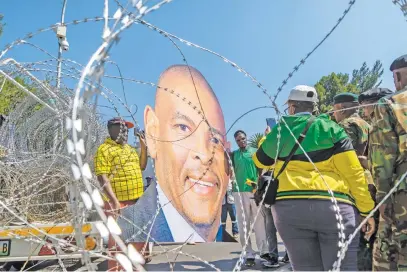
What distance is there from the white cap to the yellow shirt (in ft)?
7.04

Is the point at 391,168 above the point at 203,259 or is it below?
above

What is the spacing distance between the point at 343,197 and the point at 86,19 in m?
1.80

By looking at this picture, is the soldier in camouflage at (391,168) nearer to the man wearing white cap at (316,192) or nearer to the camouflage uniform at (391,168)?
the camouflage uniform at (391,168)

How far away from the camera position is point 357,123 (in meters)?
3.39

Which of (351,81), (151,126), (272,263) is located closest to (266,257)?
(272,263)

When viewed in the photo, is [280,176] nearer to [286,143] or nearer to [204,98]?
[286,143]

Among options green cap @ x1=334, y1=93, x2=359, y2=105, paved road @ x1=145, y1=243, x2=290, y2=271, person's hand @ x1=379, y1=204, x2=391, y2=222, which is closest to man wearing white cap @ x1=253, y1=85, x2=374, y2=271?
person's hand @ x1=379, y1=204, x2=391, y2=222

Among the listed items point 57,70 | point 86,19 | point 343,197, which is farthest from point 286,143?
point 57,70

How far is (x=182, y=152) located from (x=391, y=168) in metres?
4.16

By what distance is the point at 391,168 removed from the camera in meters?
2.42

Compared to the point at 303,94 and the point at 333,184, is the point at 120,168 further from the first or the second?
the point at 333,184

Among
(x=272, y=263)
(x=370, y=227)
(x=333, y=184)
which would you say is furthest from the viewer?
(x=272, y=263)

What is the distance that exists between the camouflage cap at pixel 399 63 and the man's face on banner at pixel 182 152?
3.75 metres

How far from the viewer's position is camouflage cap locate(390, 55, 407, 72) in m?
2.57
